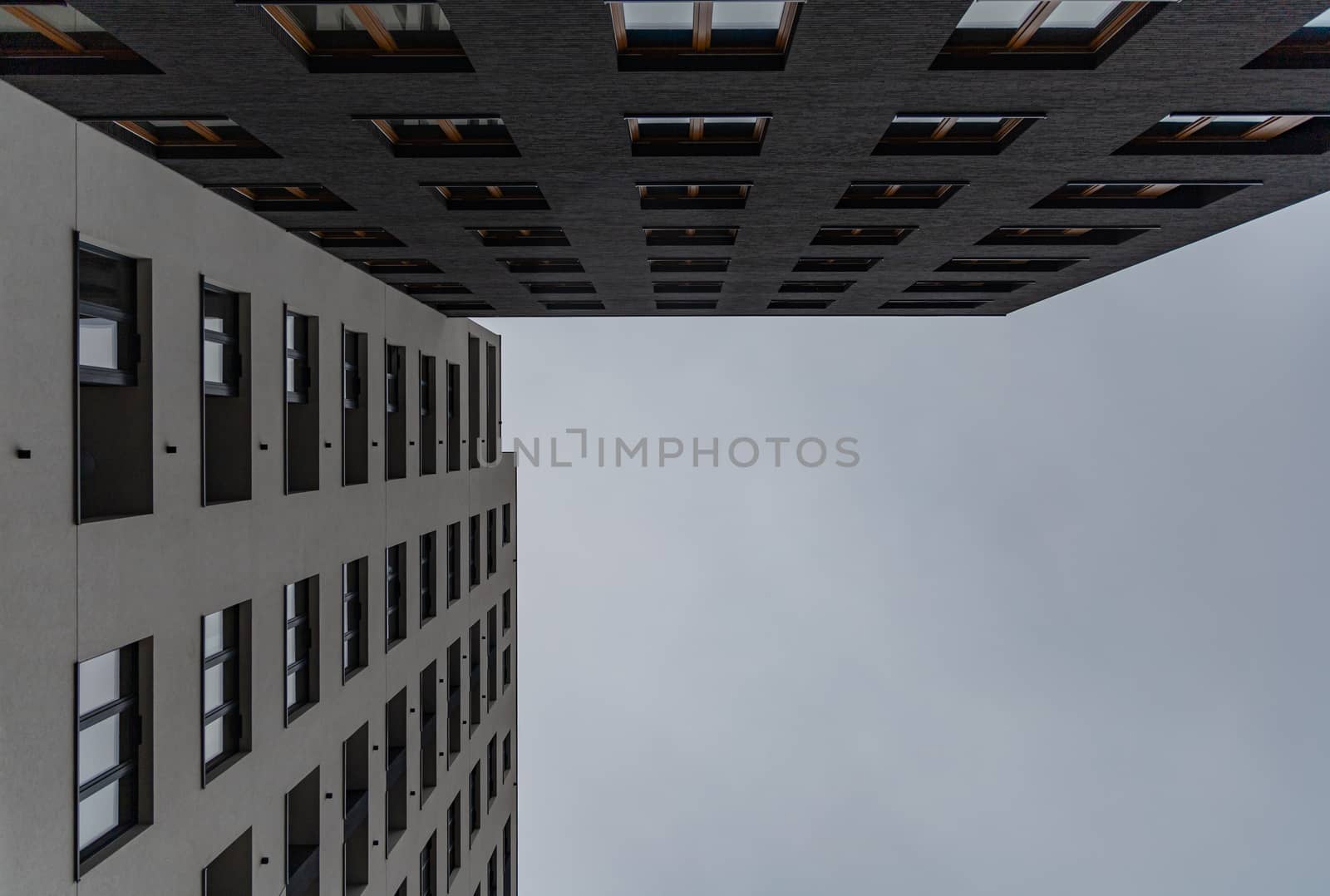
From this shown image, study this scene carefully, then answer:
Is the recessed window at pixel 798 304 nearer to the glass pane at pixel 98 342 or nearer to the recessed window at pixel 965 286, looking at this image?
the recessed window at pixel 965 286

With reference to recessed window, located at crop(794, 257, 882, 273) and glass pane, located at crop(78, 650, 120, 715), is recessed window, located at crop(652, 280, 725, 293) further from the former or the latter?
glass pane, located at crop(78, 650, 120, 715)

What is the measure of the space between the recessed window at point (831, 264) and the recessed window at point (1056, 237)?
360cm

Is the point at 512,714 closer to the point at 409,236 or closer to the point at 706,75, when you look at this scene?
the point at 409,236

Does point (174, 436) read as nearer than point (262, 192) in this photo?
Yes

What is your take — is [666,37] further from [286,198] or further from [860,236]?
[286,198]

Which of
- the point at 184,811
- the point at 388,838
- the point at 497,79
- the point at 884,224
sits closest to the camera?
the point at 497,79

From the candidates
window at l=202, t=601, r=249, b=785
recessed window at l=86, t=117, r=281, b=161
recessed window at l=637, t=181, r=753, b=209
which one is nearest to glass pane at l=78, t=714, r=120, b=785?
Answer: window at l=202, t=601, r=249, b=785

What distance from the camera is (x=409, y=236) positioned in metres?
19.2

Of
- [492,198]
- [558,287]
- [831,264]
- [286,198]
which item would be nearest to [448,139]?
[492,198]

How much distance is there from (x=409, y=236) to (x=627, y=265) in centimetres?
657

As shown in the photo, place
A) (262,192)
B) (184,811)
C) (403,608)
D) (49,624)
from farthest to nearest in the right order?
(403,608) < (262,192) < (184,811) < (49,624)

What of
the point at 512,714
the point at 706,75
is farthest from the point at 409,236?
the point at 512,714

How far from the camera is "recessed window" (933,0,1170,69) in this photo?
11.1m

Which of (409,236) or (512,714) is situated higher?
(409,236)
